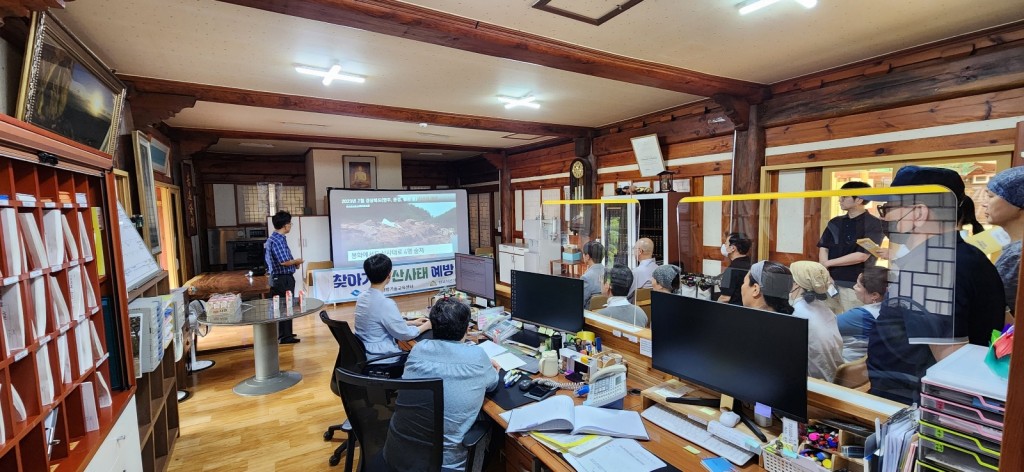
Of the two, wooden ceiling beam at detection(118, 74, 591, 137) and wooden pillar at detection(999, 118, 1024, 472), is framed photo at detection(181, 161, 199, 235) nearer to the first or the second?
wooden ceiling beam at detection(118, 74, 591, 137)

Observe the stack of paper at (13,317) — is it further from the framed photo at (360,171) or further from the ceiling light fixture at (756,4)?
the framed photo at (360,171)

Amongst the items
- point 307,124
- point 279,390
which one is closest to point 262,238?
point 307,124

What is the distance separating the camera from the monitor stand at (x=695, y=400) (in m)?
1.68

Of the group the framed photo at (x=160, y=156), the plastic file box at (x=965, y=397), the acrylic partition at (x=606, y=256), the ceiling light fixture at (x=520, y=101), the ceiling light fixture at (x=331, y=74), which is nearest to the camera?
the plastic file box at (x=965, y=397)

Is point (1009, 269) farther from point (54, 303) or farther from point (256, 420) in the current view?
point (256, 420)

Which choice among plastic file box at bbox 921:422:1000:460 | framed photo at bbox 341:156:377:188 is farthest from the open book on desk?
framed photo at bbox 341:156:377:188

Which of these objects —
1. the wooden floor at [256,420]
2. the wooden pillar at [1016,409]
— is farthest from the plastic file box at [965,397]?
the wooden floor at [256,420]

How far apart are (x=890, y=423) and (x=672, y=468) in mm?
604

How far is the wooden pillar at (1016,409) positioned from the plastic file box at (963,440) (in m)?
0.29

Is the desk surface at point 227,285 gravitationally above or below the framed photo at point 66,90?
below

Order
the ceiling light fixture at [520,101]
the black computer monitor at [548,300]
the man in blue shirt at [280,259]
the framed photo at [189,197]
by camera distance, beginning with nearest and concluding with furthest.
→ the black computer monitor at [548,300]
the ceiling light fixture at [520,101]
the man in blue shirt at [280,259]
the framed photo at [189,197]

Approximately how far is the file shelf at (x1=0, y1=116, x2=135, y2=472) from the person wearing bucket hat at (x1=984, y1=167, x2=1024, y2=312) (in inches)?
131

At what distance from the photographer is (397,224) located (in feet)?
23.0

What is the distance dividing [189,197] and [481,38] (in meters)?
5.71
